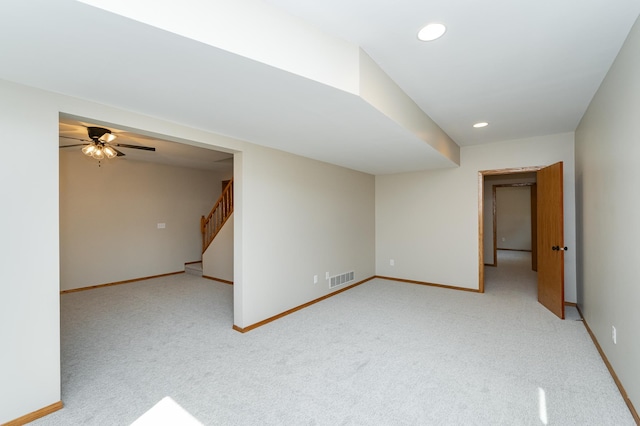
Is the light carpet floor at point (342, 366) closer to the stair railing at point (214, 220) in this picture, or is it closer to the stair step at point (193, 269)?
the stair step at point (193, 269)

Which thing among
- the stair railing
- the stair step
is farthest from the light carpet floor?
the stair railing

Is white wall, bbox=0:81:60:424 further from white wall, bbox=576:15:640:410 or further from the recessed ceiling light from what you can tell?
white wall, bbox=576:15:640:410

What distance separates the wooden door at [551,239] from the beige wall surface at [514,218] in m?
6.39

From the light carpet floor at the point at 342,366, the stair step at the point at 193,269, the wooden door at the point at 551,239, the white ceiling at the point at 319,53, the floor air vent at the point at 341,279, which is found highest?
the white ceiling at the point at 319,53

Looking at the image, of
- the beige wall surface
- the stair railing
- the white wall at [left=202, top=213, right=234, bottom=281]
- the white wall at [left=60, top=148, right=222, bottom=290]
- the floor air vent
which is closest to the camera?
the floor air vent

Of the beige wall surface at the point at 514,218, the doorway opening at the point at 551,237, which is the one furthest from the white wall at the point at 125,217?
the beige wall surface at the point at 514,218

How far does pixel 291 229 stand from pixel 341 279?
1.52 metres

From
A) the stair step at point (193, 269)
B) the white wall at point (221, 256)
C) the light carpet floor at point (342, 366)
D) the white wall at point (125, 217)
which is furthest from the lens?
the stair step at point (193, 269)

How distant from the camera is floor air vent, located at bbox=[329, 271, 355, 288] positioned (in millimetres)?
4688

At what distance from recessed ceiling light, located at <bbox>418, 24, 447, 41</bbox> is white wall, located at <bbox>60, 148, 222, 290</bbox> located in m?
5.64

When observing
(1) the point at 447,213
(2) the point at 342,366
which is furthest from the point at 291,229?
(1) the point at 447,213

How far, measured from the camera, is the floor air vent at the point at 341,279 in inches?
185

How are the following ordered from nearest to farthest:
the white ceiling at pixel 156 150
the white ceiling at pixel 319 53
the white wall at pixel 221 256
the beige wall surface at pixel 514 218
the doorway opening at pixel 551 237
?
the white ceiling at pixel 319 53 < the doorway opening at pixel 551 237 < the white ceiling at pixel 156 150 < the white wall at pixel 221 256 < the beige wall surface at pixel 514 218

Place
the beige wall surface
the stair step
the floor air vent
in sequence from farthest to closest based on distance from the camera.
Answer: the beige wall surface → the stair step → the floor air vent
